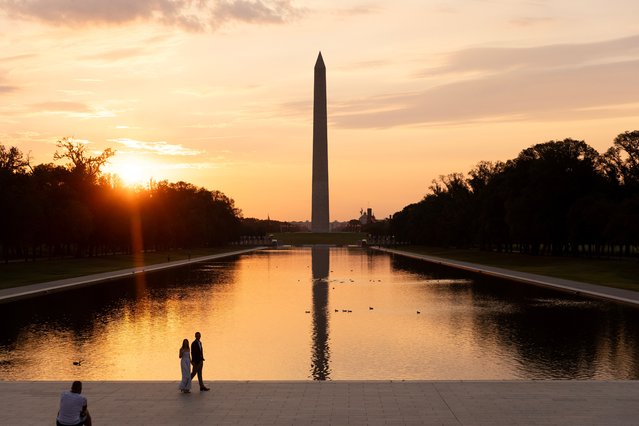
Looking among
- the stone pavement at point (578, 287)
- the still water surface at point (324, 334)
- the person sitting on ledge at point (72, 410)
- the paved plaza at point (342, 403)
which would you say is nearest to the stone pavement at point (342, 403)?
the paved plaza at point (342, 403)

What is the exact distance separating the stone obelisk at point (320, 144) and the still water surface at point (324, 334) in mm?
87486

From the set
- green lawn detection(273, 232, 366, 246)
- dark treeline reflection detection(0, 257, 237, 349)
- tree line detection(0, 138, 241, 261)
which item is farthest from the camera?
green lawn detection(273, 232, 366, 246)

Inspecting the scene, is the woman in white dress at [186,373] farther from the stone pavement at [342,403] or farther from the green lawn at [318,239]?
the green lawn at [318,239]

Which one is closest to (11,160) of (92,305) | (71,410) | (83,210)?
(83,210)

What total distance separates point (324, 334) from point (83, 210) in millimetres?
53663

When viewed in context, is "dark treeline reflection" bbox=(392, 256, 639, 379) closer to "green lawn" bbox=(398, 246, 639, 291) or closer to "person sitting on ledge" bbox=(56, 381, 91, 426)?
"green lawn" bbox=(398, 246, 639, 291)

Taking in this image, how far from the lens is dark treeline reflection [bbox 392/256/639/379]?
60.4ft

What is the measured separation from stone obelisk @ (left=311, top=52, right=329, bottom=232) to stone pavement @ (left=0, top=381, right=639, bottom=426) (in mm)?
111829

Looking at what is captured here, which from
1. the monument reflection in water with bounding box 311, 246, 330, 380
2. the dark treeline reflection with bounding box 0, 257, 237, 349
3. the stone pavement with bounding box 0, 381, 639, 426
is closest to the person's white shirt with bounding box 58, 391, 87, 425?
the stone pavement with bounding box 0, 381, 639, 426

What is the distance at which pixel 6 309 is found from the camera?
3091 centimetres

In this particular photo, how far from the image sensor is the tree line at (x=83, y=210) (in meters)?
61.0

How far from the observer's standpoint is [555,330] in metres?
24.4

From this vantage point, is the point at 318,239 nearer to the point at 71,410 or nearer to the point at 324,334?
the point at 324,334

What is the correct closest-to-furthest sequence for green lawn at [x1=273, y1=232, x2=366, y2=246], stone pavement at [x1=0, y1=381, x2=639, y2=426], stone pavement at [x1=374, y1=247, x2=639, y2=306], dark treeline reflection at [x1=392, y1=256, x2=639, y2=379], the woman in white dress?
stone pavement at [x1=0, y1=381, x2=639, y2=426], the woman in white dress, dark treeline reflection at [x1=392, y1=256, x2=639, y2=379], stone pavement at [x1=374, y1=247, x2=639, y2=306], green lawn at [x1=273, y1=232, x2=366, y2=246]
